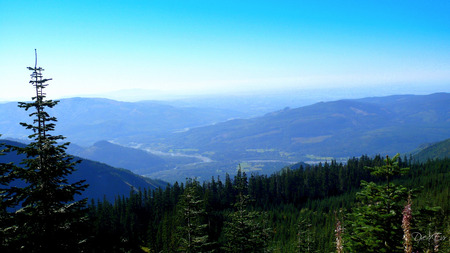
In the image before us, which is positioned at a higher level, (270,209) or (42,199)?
(42,199)

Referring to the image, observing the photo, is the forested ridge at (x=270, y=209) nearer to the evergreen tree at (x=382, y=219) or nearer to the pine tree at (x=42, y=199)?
the evergreen tree at (x=382, y=219)

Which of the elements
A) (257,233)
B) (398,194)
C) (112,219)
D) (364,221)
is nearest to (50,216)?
(364,221)

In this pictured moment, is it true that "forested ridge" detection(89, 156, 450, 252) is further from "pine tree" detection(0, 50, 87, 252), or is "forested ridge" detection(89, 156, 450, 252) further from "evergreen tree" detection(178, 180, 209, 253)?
"pine tree" detection(0, 50, 87, 252)

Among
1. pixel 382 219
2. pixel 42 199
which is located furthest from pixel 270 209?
pixel 42 199

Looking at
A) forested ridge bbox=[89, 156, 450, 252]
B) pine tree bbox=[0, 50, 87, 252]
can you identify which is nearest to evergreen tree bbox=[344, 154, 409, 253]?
pine tree bbox=[0, 50, 87, 252]

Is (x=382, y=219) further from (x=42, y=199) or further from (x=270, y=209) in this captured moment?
(x=270, y=209)

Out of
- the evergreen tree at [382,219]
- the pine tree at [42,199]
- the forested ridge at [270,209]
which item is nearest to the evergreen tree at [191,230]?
the forested ridge at [270,209]

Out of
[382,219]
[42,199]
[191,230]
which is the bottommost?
[191,230]
